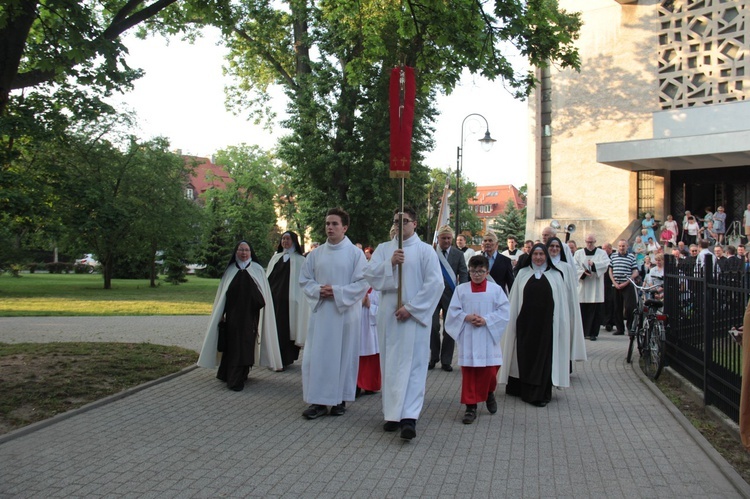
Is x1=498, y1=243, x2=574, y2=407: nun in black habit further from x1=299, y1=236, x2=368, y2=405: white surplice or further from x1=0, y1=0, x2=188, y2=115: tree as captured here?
x1=0, y1=0, x2=188, y2=115: tree

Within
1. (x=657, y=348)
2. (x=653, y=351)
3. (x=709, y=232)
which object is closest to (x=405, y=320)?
(x=657, y=348)

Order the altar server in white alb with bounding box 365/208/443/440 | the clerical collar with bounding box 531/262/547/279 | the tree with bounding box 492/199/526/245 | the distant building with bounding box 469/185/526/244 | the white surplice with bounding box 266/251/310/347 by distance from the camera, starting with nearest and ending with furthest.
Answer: the altar server in white alb with bounding box 365/208/443/440, the clerical collar with bounding box 531/262/547/279, the white surplice with bounding box 266/251/310/347, the tree with bounding box 492/199/526/245, the distant building with bounding box 469/185/526/244

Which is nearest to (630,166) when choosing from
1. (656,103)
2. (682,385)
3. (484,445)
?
(656,103)

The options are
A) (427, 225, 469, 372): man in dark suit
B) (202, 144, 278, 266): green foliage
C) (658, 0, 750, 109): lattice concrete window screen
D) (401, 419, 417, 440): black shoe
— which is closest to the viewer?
(401, 419, 417, 440): black shoe

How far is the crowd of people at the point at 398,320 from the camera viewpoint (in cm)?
671

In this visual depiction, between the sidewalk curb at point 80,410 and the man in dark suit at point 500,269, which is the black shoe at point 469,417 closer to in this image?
the man in dark suit at point 500,269

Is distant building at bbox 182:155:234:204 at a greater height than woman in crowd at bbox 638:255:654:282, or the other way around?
distant building at bbox 182:155:234:204

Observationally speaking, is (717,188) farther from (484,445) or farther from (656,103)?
(484,445)

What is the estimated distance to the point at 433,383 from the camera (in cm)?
926

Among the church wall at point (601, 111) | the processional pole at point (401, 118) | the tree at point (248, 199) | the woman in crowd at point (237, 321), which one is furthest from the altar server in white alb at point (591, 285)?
the tree at point (248, 199)

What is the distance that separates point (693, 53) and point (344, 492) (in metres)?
32.4

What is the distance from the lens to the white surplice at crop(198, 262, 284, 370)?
29.6ft

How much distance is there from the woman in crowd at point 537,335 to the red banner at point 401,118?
2138 mm

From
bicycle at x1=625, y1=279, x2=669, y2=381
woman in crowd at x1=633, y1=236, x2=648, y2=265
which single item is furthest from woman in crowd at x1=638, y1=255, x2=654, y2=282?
bicycle at x1=625, y1=279, x2=669, y2=381
